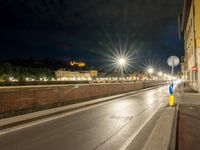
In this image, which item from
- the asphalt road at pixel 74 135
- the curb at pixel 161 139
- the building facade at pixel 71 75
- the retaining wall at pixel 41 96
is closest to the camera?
the curb at pixel 161 139

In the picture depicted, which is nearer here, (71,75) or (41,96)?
(41,96)

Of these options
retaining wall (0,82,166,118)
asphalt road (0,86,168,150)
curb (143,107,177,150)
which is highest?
retaining wall (0,82,166,118)

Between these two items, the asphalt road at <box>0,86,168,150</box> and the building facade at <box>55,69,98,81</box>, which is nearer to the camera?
the asphalt road at <box>0,86,168,150</box>

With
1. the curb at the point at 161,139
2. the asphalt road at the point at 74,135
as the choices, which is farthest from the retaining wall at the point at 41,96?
the curb at the point at 161,139

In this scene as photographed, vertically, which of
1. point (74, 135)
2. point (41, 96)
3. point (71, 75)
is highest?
point (71, 75)

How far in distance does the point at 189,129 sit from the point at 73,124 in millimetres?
4739

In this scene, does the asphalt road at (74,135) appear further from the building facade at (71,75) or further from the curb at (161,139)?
the building facade at (71,75)

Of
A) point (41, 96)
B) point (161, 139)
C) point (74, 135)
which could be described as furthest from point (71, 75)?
point (161, 139)

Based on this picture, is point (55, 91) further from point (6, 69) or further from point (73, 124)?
point (6, 69)

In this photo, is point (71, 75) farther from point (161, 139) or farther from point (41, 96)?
point (161, 139)

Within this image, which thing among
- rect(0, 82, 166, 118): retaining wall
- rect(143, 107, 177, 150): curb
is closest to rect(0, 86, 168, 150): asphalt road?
rect(143, 107, 177, 150): curb

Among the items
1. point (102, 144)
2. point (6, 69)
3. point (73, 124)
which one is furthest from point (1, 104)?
point (6, 69)

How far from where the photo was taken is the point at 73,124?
11031 millimetres

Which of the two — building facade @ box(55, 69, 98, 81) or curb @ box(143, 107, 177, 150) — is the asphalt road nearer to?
curb @ box(143, 107, 177, 150)
